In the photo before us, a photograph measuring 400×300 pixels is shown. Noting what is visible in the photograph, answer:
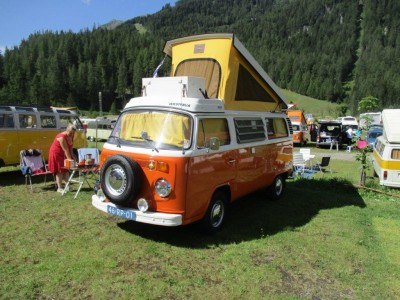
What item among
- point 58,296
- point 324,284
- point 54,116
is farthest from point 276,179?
point 54,116

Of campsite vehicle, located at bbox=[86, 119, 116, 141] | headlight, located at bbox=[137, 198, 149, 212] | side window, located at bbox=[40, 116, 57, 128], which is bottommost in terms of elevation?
campsite vehicle, located at bbox=[86, 119, 116, 141]

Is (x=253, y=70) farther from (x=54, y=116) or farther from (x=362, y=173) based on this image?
(x=54, y=116)

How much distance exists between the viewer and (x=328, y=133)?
26438 millimetres

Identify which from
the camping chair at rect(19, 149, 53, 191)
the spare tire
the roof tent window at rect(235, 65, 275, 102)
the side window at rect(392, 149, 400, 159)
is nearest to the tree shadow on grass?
the spare tire

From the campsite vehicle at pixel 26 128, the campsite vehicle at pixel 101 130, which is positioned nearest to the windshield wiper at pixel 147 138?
the campsite vehicle at pixel 26 128

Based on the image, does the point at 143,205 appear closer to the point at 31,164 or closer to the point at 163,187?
the point at 163,187

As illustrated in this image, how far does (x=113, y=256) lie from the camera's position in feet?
17.7

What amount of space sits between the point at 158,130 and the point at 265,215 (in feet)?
11.5

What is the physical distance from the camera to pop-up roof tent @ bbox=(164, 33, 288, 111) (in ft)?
23.6

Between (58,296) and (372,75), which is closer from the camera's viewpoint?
(58,296)

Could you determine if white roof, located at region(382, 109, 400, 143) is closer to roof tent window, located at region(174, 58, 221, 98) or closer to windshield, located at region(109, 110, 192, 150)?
roof tent window, located at region(174, 58, 221, 98)

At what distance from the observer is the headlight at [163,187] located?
5.48m

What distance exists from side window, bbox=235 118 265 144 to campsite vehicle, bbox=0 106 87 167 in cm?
755

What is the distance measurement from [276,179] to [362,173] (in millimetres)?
3377
